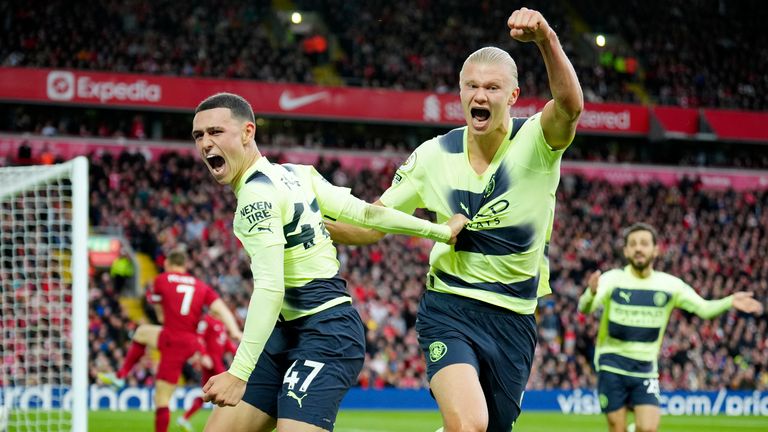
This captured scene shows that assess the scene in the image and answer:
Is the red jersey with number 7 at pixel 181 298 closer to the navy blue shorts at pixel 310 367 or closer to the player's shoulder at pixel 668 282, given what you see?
the player's shoulder at pixel 668 282

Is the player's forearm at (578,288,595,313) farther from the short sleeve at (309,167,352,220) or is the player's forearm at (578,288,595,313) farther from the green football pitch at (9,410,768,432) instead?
the green football pitch at (9,410,768,432)

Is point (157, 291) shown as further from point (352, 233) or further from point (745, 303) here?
point (352, 233)

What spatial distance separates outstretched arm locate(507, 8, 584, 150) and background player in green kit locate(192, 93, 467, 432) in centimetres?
73

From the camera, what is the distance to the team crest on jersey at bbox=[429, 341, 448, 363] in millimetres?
6086

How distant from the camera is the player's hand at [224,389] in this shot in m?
5.32

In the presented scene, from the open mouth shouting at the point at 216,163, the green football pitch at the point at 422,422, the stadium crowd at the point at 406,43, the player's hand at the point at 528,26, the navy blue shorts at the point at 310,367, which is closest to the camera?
the player's hand at the point at 528,26

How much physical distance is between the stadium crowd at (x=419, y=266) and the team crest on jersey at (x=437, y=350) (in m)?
15.7

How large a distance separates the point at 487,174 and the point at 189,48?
3073cm

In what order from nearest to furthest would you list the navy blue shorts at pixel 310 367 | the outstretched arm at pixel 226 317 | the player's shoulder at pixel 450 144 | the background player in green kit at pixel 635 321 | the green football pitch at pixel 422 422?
the navy blue shorts at pixel 310 367
the player's shoulder at pixel 450 144
the background player in green kit at pixel 635 321
the outstretched arm at pixel 226 317
the green football pitch at pixel 422 422

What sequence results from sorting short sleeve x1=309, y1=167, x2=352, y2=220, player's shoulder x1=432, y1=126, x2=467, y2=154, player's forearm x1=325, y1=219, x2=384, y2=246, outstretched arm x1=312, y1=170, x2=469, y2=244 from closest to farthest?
outstretched arm x1=312, y1=170, x2=469, y2=244 → short sleeve x1=309, y1=167, x2=352, y2=220 → player's shoulder x1=432, y1=126, x2=467, y2=154 → player's forearm x1=325, y1=219, x2=384, y2=246

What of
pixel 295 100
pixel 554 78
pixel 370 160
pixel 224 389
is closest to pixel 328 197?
pixel 224 389

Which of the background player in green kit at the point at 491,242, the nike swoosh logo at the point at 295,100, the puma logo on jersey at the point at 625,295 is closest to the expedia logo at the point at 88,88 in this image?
the nike swoosh logo at the point at 295,100

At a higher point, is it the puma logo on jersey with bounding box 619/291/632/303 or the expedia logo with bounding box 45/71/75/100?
the expedia logo with bounding box 45/71/75/100

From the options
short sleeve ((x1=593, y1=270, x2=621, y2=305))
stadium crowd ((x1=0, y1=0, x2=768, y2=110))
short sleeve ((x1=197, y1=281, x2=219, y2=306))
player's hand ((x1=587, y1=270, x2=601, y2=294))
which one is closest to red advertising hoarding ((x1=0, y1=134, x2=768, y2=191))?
stadium crowd ((x1=0, y1=0, x2=768, y2=110))
